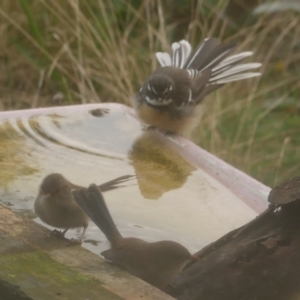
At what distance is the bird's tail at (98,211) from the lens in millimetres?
1883

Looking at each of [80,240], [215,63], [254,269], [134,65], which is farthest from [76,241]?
[134,65]

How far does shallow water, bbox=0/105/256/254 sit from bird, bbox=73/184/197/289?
0.06 meters

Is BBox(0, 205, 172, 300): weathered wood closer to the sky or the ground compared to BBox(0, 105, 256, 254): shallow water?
closer to the ground

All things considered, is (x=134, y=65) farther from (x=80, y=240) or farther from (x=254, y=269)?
(x=254, y=269)

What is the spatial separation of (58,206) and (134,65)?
3089 mm

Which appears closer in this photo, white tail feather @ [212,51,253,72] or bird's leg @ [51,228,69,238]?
bird's leg @ [51,228,69,238]

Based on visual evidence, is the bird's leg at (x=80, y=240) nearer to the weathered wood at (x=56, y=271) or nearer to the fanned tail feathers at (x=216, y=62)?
the weathered wood at (x=56, y=271)

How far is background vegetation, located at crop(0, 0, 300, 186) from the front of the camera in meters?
4.68

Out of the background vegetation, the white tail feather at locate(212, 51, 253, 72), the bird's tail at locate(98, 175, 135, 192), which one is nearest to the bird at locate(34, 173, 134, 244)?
the bird's tail at locate(98, 175, 135, 192)

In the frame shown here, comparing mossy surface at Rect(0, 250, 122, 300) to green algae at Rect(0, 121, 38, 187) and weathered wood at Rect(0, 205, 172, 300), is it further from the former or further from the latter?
green algae at Rect(0, 121, 38, 187)

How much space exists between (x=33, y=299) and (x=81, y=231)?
59 centimetres

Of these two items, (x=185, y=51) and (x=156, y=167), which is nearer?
(x=156, y=167)

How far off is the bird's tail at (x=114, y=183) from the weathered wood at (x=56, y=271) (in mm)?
460

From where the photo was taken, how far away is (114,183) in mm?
2371
